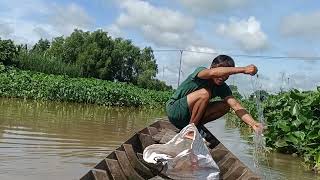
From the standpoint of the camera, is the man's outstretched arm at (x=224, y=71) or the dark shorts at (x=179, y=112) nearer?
the man's outstretched arm at (x=224, y=71)

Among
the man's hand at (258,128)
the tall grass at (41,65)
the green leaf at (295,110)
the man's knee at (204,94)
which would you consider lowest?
the green leaf at (295,110)

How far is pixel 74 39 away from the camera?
5050 cm

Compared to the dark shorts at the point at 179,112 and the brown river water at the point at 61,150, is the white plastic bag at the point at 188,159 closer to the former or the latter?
the dark shorts at the point at 179,112

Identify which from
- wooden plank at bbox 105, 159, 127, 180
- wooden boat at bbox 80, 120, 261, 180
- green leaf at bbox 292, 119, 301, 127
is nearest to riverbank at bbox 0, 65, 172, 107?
green leaf at bbox 292, 119, 301, 127

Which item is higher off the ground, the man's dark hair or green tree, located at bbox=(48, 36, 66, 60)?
green tree, located at bbox=(48, 36, 66, 60)

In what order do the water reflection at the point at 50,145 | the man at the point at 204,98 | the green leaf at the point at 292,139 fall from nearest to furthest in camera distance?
the man at the point at 204,98, the water reflection at the point at 50,145, the green leaf at the point at 292,139

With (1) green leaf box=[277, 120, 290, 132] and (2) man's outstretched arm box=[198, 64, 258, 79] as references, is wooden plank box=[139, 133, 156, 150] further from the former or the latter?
(1) green leaf box=[277, 120, 290, 132]

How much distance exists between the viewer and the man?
5348 millimetres

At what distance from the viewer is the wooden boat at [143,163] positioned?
4531mm

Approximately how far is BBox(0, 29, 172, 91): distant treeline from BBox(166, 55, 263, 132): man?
26587 millimetres

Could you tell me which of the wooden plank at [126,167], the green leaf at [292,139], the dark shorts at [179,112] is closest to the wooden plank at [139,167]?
the wooden plank at [126,167]

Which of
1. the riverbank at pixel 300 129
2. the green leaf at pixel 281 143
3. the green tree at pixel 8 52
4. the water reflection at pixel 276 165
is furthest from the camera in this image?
the green tree at pixel 8 52

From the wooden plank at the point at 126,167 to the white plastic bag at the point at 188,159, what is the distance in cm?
29

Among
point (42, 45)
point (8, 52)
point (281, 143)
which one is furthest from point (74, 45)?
point (281, 143)
